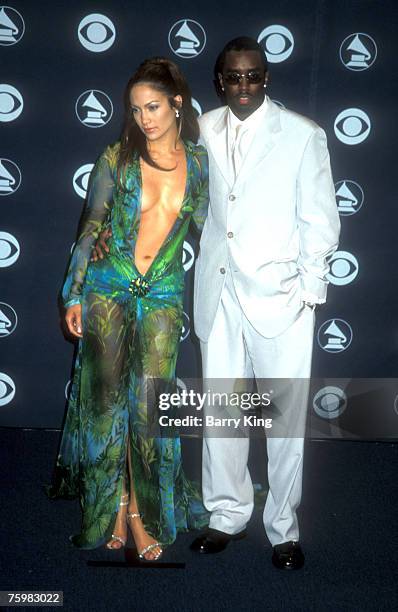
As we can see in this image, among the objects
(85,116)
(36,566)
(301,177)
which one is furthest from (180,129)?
(36,566)

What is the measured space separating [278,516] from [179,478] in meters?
0.48

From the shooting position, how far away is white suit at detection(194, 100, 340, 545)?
273 centimetres

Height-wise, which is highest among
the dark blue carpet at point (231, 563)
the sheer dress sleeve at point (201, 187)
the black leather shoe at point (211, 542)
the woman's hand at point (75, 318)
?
the sheer dress sleeve at point (201, 187)

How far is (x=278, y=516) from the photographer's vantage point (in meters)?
2.99

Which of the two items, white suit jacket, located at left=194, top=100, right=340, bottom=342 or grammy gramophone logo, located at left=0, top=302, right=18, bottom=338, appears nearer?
white suit jacket, located at left=194, top=100, right=340, bottom=342

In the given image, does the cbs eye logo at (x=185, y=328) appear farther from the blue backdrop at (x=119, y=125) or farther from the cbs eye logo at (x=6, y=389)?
the cbs eye logo at (x=6, y=389)

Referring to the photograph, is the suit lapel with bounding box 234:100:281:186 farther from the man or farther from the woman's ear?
the woman's ear

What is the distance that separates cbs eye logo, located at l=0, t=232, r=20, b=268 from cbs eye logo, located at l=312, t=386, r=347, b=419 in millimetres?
1912

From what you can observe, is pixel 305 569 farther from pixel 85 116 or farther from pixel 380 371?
pixel 85 116

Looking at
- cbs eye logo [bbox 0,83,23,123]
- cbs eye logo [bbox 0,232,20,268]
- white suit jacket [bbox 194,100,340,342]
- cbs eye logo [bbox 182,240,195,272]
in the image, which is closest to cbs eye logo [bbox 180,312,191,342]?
cbs eye logo [bbox 182,240,195,272]

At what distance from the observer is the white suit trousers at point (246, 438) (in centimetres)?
287

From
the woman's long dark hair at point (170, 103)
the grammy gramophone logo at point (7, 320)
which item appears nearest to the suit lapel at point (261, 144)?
the woman's long dark hair at point (170, 103)

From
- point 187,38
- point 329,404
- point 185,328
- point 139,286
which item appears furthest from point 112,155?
point 329,404

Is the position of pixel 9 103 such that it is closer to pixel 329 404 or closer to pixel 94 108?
pixel 94 108
